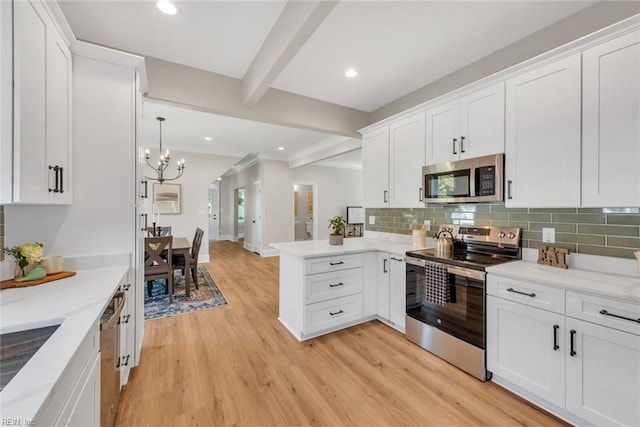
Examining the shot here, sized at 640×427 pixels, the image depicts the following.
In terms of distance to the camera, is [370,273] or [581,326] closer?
[581,326]

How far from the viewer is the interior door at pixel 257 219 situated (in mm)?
7223

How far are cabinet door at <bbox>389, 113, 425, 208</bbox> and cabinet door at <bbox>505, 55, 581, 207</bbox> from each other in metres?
0.83

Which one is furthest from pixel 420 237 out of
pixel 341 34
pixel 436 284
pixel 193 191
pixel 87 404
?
pixel 193 191

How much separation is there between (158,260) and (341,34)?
340cm

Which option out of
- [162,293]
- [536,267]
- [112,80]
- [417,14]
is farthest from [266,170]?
[536,267]

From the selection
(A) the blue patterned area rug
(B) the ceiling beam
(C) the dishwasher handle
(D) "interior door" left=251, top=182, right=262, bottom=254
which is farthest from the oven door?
(D) "interior door" left=251, top=182, right=262, bottom=254

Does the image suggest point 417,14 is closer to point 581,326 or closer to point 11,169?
point 581,326

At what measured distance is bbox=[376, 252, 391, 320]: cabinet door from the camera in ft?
9.45

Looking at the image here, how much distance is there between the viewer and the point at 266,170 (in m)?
7.02

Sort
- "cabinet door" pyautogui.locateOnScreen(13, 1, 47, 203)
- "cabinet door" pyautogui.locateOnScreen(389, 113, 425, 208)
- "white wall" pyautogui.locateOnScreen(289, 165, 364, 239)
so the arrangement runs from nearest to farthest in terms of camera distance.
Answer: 1. "cabinet door" pyautogui.locateOnScreen(13, 1, 47, 203)
2. "cabinet door" pyautogui.locateOnScreen(389, 113, 425, 208)
3. "white wall" pyautogui.locateOnScreen(289, 165, 364, 239)

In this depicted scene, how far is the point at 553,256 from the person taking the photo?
2.01 metres

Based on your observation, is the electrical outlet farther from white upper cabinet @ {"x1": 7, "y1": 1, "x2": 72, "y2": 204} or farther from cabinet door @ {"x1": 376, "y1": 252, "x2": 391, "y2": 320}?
white upper cabinet @ {"x1": 7, "y1": 1, "x2": 72, "y2": 204}

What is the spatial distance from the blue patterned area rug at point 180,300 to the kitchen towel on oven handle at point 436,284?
2678 mm

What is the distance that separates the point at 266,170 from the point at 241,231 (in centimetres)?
411
